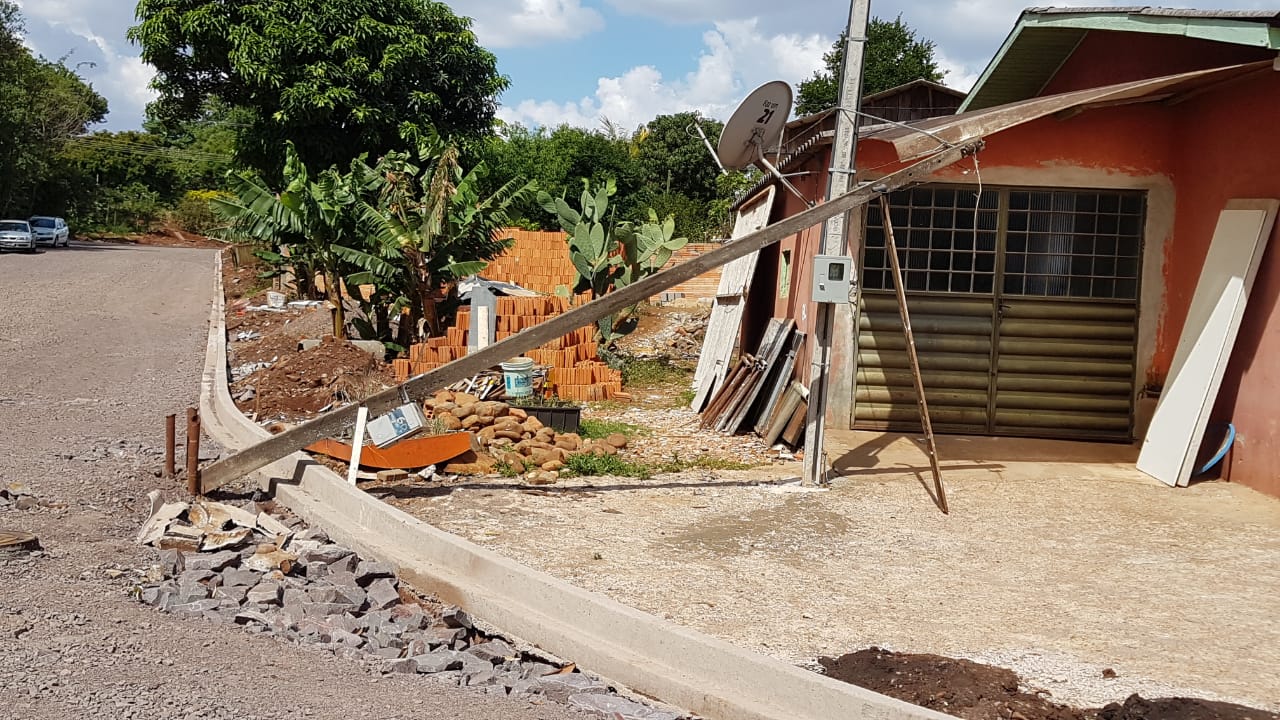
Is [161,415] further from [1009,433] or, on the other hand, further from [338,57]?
[338,57]

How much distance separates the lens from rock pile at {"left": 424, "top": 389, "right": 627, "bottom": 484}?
811 cm

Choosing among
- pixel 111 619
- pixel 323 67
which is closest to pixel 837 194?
pixel 111 619

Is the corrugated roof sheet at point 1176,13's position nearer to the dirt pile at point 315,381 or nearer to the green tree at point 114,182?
the dirt pile at point 315,381

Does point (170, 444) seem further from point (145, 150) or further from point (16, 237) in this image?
point (145, 150)

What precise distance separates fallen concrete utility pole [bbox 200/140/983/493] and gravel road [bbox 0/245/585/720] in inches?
29.8

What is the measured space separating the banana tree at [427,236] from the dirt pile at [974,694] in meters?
9.61

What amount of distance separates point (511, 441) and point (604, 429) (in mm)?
1537

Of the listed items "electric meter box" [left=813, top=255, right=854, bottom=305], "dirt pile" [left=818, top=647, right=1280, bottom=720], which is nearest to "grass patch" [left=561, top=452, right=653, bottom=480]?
"electric meter box" [left=813, top=255, right=854, bottom=305]

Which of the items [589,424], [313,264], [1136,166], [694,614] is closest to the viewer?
[694,614]

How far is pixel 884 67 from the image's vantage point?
43.7 meters

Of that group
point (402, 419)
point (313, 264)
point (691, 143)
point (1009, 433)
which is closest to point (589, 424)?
point (402, 419)

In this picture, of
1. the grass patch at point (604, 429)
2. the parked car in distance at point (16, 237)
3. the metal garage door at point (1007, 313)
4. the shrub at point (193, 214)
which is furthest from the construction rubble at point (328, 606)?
the shrub at point (193, 214)

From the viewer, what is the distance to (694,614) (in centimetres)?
502

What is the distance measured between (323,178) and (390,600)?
10128 millimetres
